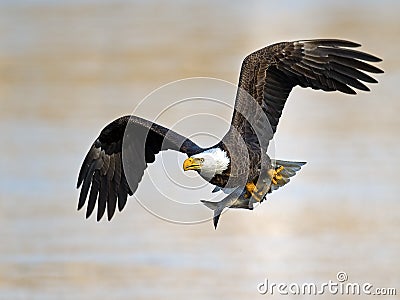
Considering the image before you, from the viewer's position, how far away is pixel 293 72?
325 inches

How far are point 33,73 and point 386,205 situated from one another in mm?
6252

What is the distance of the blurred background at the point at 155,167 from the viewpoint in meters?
8.87

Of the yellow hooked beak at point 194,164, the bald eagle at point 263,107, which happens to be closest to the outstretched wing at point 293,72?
the bald eagle at point 263,107

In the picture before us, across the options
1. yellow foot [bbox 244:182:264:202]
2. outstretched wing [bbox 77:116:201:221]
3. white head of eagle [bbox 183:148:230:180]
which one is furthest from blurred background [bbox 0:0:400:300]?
white head of eagle [bbox 183:148:230:180]

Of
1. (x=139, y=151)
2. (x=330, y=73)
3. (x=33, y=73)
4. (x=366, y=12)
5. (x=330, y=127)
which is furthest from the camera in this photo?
(x=366, y=12)

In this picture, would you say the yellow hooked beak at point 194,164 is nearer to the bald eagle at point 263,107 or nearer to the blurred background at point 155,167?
the bald eagle at point 263,107

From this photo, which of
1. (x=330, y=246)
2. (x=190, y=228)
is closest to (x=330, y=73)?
(x=330, y=246)

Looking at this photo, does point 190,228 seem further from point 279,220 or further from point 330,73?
point 330,73

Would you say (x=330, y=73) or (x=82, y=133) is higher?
(x=82, y=133)

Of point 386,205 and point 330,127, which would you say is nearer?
point 386,205

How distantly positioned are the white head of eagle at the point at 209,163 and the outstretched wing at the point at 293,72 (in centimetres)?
24

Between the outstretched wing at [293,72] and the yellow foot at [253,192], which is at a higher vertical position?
the outstretched wing at [293,72]

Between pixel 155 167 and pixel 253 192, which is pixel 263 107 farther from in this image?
pixel 155 167

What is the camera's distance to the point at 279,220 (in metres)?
9.93
